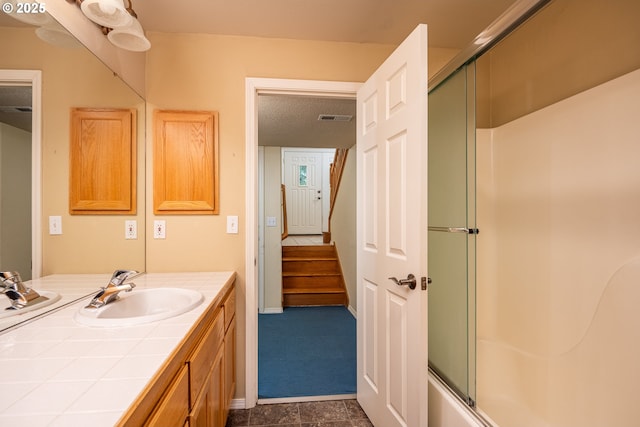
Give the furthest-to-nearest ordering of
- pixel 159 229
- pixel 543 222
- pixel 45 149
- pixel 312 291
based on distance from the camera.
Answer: pixel 312 291 < pixel 159 229 < pixel 543 222 < pixel 45 149

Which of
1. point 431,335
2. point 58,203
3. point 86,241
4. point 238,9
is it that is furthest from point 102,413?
point 238,9

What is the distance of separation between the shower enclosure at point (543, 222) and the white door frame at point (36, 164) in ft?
5.84

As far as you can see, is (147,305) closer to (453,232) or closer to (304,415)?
(304,415)

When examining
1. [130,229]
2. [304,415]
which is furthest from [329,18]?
[304,415]

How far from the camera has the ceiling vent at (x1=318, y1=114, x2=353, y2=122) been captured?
9.23 ft

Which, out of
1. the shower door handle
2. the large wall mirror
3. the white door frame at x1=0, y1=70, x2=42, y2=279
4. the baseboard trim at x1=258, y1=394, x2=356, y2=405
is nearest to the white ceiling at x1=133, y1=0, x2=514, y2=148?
the large wall mirror

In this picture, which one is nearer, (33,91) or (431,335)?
(33,91)

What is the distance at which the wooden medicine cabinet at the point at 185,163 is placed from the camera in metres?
1.88

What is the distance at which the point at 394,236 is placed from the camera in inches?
58.3

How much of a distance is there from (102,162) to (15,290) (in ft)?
2.60

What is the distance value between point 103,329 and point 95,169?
956 millimetres

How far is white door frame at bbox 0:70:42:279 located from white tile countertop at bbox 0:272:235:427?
111 mm

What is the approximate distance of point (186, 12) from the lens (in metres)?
1.70

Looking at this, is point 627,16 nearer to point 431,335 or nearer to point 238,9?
point 431,335
